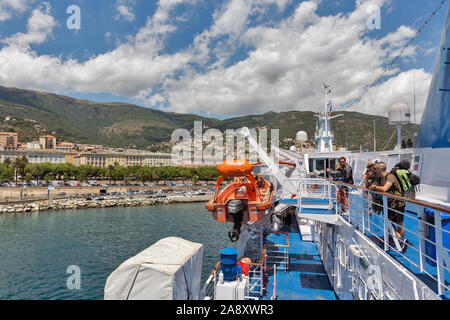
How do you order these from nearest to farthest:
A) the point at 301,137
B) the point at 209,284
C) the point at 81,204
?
1. the point at 209,284
2. the point at 301,137
3. the point at 81,204

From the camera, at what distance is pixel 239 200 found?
937cm

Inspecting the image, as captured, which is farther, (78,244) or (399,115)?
(78,244)

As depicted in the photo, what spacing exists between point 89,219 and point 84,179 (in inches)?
1853

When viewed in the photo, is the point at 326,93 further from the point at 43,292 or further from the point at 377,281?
the point at 43,292

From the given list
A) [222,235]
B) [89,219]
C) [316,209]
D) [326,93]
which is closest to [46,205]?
[89,219]

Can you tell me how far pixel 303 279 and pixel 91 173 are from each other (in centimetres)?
8703

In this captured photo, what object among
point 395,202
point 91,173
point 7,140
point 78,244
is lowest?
point 78,244

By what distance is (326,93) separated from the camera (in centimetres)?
2080

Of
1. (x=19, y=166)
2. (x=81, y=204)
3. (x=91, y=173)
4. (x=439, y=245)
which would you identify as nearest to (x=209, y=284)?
(x=439, y=245)

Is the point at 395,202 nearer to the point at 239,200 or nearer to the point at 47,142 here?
the point at 239,200

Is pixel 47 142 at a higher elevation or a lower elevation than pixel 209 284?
higher

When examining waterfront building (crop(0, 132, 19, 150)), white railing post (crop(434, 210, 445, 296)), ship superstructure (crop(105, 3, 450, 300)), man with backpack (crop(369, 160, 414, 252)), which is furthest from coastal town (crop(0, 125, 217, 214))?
white railing post (crop(434, 210, 445, 296))

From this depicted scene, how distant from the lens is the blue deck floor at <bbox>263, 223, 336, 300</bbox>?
8.02m

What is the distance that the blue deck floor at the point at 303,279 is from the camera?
8023 millimetres
